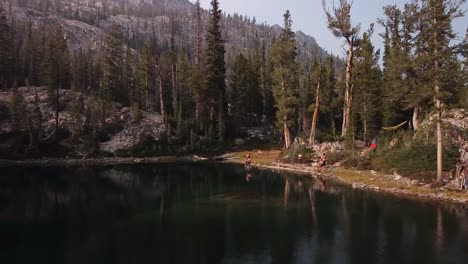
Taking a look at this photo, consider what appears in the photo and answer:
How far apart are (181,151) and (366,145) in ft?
104

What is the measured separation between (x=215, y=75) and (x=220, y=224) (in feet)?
176

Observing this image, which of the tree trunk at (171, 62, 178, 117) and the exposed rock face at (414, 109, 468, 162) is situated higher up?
the tree trunk at (171, 62, 178, 117)

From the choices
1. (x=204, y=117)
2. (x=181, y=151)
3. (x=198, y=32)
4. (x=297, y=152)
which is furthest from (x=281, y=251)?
(x=198, y=32)

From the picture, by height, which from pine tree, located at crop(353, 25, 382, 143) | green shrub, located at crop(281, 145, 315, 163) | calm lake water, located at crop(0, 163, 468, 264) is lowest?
calm lake water, located at crop(0, 163, 468, 264)

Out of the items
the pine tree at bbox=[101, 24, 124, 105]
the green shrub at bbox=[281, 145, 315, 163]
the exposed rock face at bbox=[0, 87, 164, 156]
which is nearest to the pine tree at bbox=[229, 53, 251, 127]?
the exposed rock face at bbox=[0, 87, 164, 156]

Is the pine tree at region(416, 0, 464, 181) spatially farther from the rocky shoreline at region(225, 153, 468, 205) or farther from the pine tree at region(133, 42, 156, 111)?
the pine tree at region(133, 42, 156, 111)

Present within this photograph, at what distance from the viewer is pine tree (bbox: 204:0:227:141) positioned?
259 ft

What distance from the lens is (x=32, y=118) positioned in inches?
2817

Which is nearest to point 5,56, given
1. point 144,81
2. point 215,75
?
point 144,81

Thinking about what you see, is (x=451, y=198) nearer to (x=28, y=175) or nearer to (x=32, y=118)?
(x=28, y=175)

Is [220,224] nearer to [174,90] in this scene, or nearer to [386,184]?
[386,184]

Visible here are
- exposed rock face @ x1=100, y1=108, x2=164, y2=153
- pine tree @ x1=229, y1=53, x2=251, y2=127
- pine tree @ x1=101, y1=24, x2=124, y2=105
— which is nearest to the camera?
exposed rock face @ x1=100, y1=108, x2=164, y2=153

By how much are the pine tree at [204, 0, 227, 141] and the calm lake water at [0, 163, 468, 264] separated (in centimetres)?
3240

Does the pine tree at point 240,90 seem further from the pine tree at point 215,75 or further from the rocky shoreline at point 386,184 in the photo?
the rocky shoreline at point 386,184
